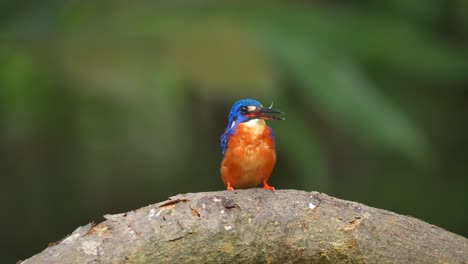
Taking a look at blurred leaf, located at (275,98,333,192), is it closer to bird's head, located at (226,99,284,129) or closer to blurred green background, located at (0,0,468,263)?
blurred green background, located at (0,0,468,263)

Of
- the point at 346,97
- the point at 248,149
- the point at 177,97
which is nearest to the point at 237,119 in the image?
the point at 248,149

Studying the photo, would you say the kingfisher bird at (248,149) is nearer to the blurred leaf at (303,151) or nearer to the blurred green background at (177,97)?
the blurred green background at (177,97)

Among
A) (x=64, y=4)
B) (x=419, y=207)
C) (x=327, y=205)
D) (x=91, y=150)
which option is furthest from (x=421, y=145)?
(x=327, y=205)

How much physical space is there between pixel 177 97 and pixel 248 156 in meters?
2.07

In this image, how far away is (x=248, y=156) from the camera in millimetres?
3398

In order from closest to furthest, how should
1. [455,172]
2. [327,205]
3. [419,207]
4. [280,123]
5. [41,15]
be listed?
[327,205], [280,123], [41,15], [419,207], [455,172]

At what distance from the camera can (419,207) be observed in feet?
21.5

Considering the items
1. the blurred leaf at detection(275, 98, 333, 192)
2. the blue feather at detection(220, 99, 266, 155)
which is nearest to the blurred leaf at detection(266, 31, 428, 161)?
the blurred leaf at detection(275, 98, 333, 192)

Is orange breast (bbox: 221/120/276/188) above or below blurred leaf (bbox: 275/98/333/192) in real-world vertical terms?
above

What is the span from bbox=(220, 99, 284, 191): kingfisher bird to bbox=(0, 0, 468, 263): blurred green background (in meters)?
1.50

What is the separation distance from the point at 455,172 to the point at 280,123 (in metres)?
2.07

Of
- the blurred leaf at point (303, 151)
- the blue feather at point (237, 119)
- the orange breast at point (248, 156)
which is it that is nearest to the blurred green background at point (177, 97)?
the blurred leaf at point (303, 151)

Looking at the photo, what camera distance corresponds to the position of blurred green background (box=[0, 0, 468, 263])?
5.36 meters

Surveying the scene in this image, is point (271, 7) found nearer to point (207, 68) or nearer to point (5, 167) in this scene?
point (207, 68)
